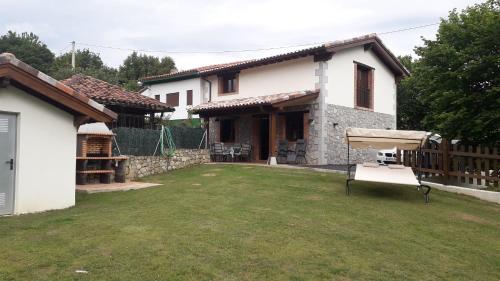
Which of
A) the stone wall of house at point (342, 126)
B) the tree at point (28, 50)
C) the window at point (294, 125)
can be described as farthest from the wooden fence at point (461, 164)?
the tree at point (28, 50)

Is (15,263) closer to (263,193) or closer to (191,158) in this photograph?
(263,193)

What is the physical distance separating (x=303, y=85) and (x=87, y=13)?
9917mm

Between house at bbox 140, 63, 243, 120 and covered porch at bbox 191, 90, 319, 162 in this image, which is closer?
covered porch at bbox 191, 90, 319, 162

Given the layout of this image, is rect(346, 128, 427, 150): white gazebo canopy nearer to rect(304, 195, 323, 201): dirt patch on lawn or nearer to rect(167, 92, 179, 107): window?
rect(304, 195, 323, 201): dirt patch on lawn

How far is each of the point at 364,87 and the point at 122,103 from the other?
11.6 m

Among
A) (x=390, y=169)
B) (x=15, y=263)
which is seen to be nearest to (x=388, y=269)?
(x=15, y=263)

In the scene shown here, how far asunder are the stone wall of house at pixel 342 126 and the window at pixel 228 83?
5.79 meters

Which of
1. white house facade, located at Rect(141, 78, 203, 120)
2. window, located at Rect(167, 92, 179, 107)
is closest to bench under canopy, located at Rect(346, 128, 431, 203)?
white house facade, located at Rect(141, 78, 203, 120)

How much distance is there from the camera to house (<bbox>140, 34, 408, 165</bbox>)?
689 inches

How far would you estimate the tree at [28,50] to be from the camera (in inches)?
1724

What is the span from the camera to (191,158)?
680 inches

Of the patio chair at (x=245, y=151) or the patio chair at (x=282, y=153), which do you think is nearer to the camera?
the patio chair at (x=282, y=153)

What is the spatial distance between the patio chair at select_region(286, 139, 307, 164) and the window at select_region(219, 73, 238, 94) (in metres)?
5.38

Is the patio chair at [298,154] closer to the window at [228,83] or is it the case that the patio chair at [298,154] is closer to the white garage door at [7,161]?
the window at [228,83]
